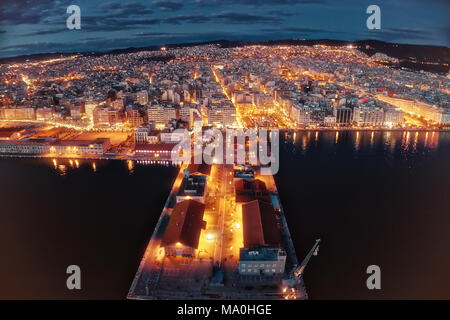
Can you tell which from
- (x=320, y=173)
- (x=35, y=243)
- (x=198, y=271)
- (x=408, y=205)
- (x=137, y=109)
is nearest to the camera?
(x=198, y=271)

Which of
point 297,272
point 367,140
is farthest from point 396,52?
point 297,272

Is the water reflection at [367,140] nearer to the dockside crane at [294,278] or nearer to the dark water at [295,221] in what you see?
the dark water at [295,221]

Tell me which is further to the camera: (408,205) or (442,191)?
(442,191)

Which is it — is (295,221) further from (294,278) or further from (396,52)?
(396,52)

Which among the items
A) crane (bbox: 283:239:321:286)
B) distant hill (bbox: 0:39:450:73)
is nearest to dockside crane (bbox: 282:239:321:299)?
crane (bbox: 283:239:321:286)

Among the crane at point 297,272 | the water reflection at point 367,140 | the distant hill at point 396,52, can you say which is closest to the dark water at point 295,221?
the crane at point 297,272

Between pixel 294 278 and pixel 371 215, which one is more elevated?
pixel 371 215
